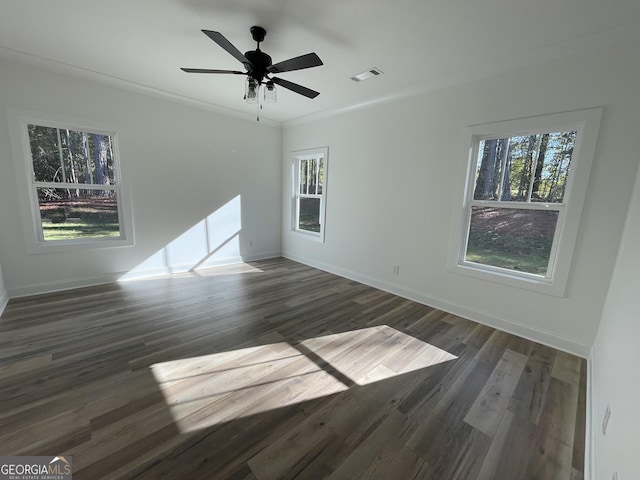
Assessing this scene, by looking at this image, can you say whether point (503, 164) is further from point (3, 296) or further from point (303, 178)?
point (3, 296)

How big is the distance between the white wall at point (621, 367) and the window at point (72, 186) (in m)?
4.95

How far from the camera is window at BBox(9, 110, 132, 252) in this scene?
10.3 feet

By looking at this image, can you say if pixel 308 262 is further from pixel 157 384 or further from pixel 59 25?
pixel 59 25

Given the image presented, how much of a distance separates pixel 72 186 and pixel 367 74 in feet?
13.0

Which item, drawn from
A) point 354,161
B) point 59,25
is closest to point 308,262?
point 354,161

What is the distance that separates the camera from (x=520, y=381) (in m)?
2.00

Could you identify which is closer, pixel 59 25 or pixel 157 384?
pixel 157 384

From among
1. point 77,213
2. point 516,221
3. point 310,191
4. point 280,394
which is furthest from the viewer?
point 310,191

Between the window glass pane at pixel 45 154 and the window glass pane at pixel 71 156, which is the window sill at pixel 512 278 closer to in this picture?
the window glass pane at pixel 71 156

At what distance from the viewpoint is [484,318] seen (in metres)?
2.91

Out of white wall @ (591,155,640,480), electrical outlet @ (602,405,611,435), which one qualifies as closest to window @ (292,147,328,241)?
white wall @ (591,155,640,480)

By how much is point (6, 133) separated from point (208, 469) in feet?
13.5

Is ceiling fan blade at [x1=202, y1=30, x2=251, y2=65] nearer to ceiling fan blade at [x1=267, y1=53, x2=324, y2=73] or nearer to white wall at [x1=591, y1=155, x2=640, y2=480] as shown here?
ceiling fan blade at [x1=267, y1=53, x2=324, y2=73]

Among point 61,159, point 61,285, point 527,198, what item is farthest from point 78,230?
point 527,198
